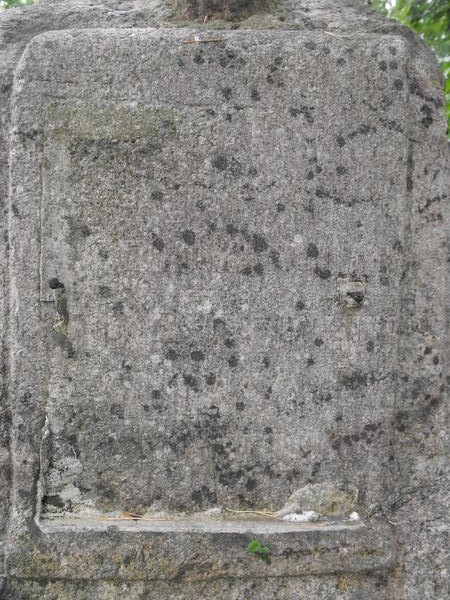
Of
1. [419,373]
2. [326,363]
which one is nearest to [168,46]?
[326,363]

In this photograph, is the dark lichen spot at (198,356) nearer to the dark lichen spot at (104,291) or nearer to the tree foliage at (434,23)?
the dark lichen spot at (104,291)

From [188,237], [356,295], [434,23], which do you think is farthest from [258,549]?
[434,23]

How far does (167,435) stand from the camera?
5.62ft

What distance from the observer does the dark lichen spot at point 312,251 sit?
1739 mm

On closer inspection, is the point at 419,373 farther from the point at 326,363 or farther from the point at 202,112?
the point at 202,112

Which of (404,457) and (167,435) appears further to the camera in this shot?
(404,457)

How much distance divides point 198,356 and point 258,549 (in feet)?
1.68

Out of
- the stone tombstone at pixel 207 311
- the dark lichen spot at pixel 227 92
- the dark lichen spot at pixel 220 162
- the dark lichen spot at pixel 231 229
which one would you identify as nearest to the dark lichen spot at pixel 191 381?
the stone tombstone at pixel 207 311

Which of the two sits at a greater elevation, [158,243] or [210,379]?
[158,243]

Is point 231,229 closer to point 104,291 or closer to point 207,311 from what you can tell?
point 207,311

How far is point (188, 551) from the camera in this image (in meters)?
1.64

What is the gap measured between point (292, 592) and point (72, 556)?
57cm

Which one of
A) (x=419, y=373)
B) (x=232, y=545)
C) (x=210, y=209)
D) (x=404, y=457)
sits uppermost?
(x=210, y=209)

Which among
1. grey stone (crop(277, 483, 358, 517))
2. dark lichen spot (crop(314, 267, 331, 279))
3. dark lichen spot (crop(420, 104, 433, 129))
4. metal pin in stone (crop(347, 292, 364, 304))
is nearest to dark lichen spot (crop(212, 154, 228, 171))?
dark lichen spot (crop(314, 267, 331, 279))
